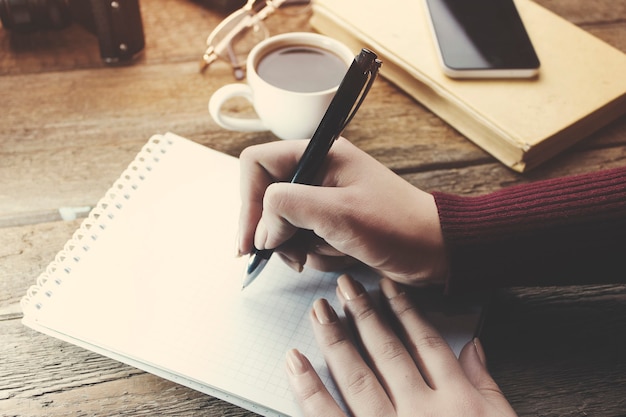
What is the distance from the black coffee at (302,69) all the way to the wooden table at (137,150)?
0.09m

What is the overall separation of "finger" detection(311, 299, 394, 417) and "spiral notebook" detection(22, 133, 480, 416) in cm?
2

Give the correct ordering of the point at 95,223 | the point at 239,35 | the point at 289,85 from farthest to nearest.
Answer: the point at 239,35, the point at 289,85, the point at 95,223

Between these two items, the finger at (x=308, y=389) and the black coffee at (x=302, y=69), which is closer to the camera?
the finger at (x=308, y=389)

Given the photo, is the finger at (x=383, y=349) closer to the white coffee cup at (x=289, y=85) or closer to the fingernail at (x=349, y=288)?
the fingernail at (x=349, y=288)

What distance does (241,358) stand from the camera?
0.59 meters

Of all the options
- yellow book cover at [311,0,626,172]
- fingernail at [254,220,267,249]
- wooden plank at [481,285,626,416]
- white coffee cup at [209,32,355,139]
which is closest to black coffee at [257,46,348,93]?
white coffee cup at [209,32,355,139]

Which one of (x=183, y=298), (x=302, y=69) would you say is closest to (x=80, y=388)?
(x=183, y=298)

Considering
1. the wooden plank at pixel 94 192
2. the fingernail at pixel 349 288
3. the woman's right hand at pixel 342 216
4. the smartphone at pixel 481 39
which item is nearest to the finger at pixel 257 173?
the woman's right hand at pixel 342 216

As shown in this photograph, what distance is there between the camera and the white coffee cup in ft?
2.45

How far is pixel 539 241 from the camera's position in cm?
63

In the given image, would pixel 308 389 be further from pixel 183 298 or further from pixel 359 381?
pixel 183 298

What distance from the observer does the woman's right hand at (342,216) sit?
0.57 meters

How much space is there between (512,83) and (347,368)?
19.4 inches

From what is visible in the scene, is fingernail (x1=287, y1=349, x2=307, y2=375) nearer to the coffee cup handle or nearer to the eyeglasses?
the coffee cup handle
